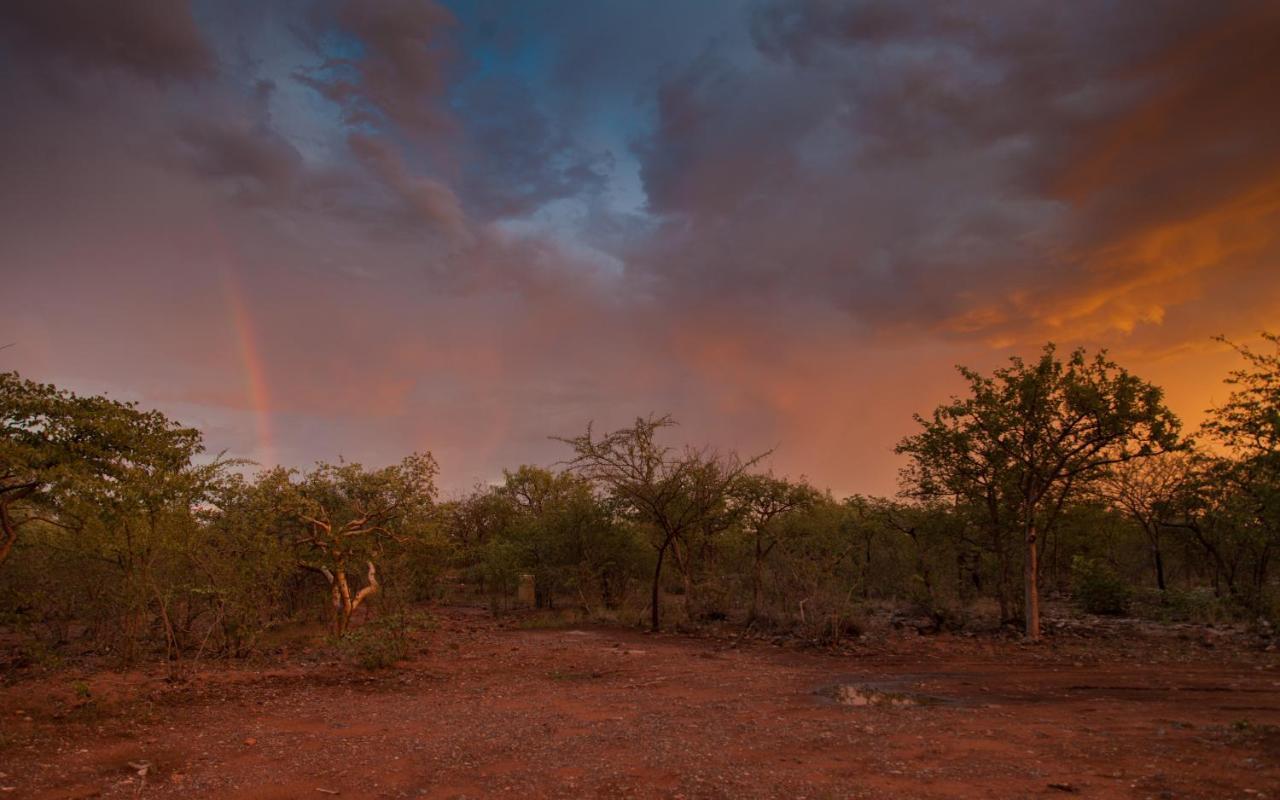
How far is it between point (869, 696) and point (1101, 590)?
55.9 feet

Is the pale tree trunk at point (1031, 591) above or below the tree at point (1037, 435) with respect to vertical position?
below

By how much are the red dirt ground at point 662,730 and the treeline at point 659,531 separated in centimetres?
234

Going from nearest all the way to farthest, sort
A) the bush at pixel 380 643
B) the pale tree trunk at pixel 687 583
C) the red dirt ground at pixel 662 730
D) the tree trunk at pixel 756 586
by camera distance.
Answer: the red dirt ground at pixel 662 730 → the bush at pixel 380 643 → the tree trunk at pixel 756 586 → the pale tree trunk at pixel 687 583

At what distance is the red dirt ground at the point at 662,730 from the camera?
7.21 metres

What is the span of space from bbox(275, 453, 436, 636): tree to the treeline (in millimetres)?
71

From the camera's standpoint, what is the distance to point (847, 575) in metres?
27.0

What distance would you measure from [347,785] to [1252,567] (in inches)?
1174

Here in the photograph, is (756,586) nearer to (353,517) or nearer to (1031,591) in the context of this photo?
(1031,591)

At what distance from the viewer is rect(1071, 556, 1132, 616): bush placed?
→ 2328 cm

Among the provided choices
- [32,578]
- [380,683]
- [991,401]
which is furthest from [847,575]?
[32,578]

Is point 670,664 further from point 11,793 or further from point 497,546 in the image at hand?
point 497,546

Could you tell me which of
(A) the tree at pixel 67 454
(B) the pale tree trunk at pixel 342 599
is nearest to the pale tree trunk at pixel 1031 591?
(B) the pale tree trunk at pixel 342 599

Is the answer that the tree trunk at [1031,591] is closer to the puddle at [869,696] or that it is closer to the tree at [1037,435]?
the tree at [1037,435]

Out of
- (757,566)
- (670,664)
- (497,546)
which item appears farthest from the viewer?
(497,546)
